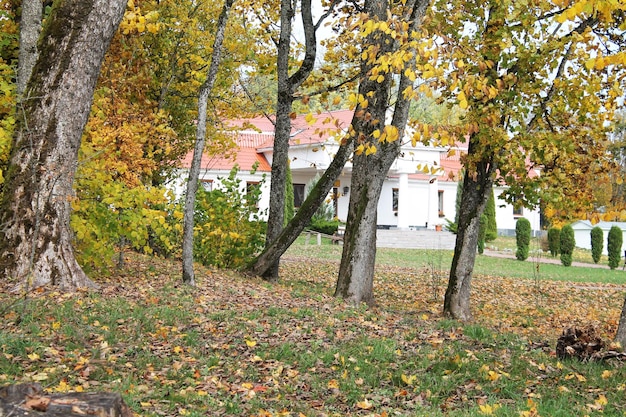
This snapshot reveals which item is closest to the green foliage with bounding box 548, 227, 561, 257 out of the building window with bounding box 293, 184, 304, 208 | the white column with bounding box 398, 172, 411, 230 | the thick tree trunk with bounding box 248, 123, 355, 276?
the white column with bounding box 398, 172, 411, 230

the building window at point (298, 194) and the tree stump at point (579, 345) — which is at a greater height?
the building window at point (298, 194)

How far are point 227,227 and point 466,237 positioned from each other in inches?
205

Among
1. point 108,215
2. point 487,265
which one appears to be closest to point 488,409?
point 108,215

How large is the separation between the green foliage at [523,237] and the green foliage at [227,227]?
1709 cm

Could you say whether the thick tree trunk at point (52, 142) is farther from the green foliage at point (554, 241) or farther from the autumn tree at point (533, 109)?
the green foliage at point (554, 241)

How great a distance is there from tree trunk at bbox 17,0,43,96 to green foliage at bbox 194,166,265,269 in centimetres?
521

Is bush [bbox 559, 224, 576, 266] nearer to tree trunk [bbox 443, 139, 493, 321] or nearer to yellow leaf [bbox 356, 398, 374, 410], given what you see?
→ tree trunk [bbox 443, 139, 493, 321]

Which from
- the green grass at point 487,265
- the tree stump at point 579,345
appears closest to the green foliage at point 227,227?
the green grass at point 487,265

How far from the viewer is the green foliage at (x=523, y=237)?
28.6 m

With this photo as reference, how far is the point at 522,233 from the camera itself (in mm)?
28781

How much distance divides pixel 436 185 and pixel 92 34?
34.5 m

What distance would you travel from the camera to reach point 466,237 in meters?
11.5

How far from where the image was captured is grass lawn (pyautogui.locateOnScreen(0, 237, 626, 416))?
529 cm

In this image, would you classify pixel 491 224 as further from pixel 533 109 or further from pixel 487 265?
pixel 533 109
